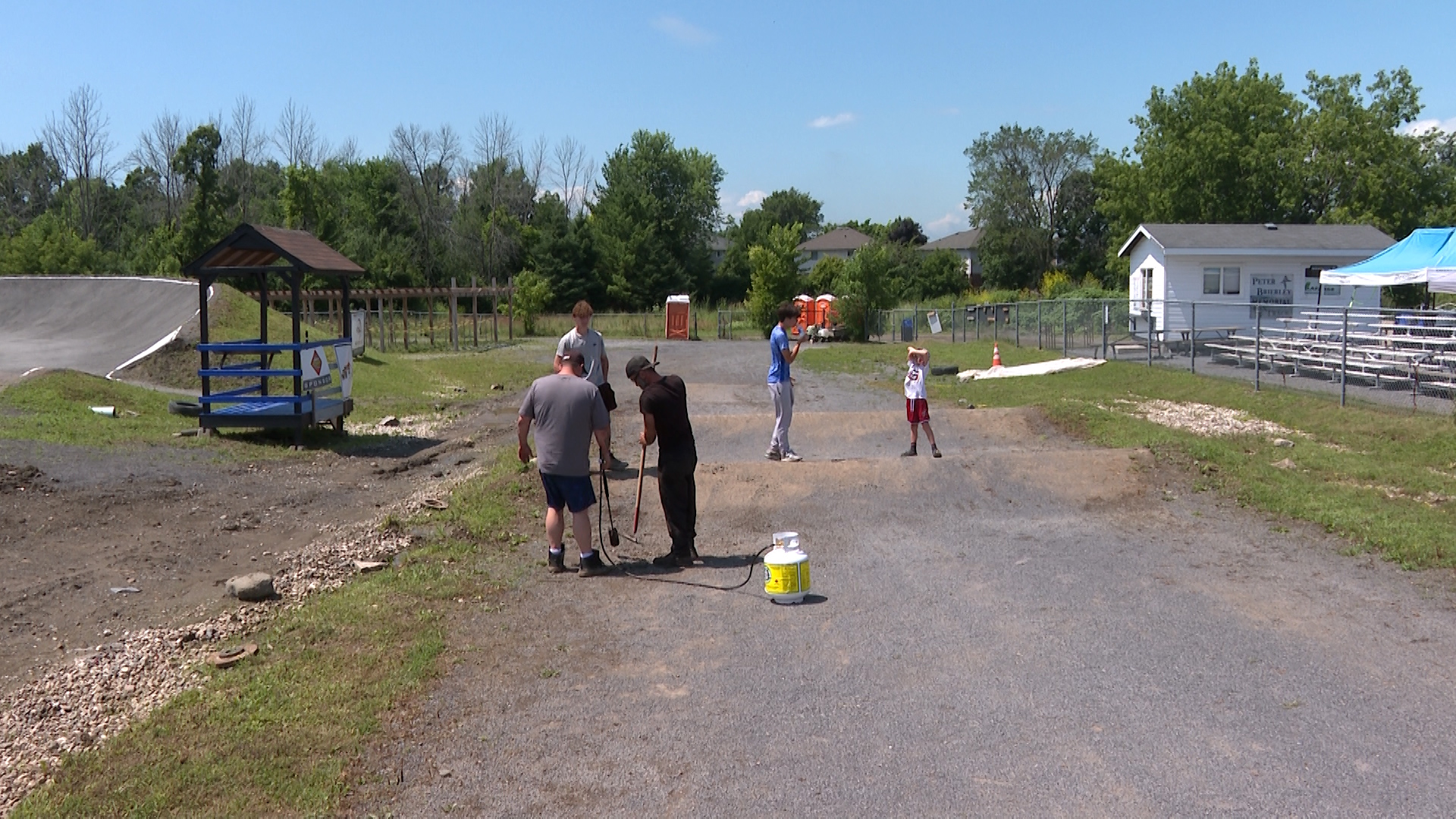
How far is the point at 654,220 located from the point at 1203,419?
230 ft

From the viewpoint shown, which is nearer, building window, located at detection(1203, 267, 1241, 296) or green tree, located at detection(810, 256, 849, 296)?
building window, located at detection(1203, 267, 1241, 296)

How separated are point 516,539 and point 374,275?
71702mm

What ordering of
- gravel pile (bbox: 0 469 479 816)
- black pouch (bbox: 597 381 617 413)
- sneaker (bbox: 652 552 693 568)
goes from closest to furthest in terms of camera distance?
gravel pile (bbox: 0 469 479 816) < sneaker (bbox: 652 552 693 568) < black pouch (bbox: 597 381 617 413)

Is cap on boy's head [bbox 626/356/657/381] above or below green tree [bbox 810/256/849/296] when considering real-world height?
below

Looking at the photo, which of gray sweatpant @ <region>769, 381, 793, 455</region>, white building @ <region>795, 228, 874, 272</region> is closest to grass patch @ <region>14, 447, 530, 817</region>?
gray sweatpant @ <region>769, 381, 793, 455</region>

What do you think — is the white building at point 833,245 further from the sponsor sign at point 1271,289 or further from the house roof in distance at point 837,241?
the sponsor sign at point 1271,289

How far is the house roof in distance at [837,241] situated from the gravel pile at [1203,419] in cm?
9798

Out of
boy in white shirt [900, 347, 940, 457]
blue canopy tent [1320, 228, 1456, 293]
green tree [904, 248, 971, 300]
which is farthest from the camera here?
green tree [904, 248, 971, 300]

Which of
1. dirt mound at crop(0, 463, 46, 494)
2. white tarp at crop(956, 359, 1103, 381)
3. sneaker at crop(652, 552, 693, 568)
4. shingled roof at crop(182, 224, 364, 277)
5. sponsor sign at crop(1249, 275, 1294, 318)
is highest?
sponsor sign at crop(1249, 275, 1294, 318)

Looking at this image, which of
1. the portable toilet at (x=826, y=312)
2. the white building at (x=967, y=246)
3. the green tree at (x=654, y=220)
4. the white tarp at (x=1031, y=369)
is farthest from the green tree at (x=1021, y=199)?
the white tarp at (x=1031, y=369)

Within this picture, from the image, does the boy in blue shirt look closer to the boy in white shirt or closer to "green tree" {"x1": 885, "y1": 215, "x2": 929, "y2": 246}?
the boy in white shirt

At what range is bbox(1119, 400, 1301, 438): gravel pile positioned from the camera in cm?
1616

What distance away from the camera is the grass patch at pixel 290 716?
4703 mm

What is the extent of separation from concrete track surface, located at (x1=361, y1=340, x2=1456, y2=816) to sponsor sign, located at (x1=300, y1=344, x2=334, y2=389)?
6.67 meters
